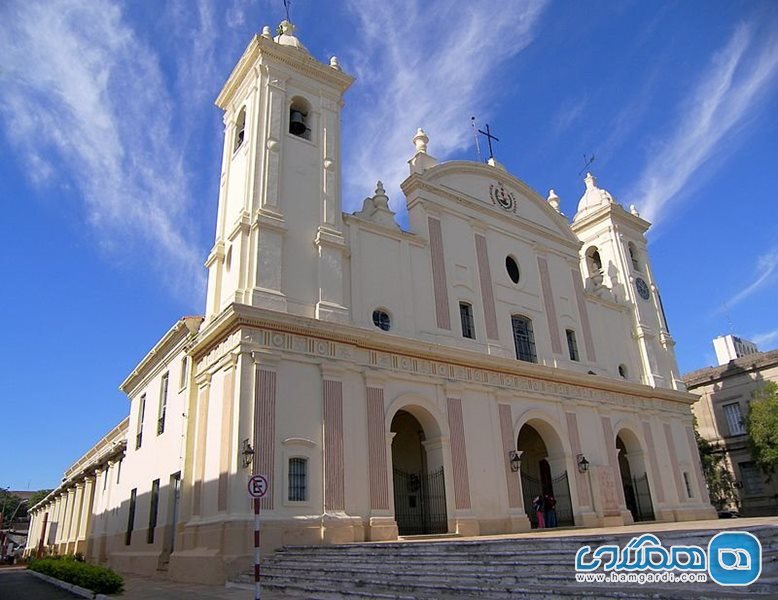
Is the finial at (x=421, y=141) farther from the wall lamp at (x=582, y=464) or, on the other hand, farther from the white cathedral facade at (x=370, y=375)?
the wall lamp at (x=582, y=464)

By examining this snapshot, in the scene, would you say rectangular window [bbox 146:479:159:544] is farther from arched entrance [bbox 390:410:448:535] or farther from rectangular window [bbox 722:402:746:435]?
rectangular window [bbox 722:402:746:435]

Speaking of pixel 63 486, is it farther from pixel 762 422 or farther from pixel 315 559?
pixel 762 422

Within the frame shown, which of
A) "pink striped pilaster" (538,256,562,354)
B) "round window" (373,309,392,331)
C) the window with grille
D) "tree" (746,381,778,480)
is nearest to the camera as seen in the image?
the window with grille

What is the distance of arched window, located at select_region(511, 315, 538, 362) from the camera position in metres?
23.0

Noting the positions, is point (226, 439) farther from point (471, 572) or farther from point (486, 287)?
point (486, 287)

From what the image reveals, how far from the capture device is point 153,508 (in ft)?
69.1

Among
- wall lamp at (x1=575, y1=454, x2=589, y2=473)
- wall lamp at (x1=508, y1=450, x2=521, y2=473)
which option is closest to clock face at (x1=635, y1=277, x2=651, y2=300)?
wall lamp at (x1=575, y1=454, x2=589, y2=473)

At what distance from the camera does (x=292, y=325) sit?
1634cm

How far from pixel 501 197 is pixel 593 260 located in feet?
30.6

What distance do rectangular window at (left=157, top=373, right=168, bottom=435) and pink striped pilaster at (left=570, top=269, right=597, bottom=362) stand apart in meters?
16.7

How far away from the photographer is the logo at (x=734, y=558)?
6.56 meters

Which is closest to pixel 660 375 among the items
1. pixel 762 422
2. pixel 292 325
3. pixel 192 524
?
pixel 762 422

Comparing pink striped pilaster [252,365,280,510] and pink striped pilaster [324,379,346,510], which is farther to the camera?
pink striped pilaster [324,379,346,510]

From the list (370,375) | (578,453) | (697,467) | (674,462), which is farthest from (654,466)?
(370,375)
